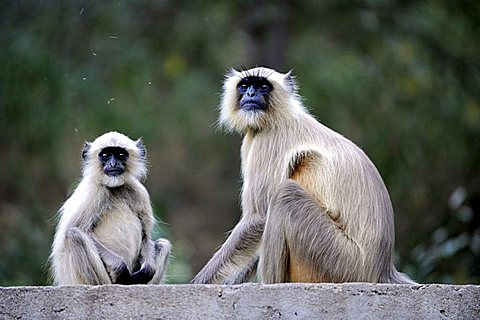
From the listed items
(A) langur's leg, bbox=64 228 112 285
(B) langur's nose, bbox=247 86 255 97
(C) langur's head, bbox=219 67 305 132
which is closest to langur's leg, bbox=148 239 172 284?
(A) langur's leg, bbox=64 228 112 285

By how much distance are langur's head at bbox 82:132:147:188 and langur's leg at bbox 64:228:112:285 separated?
1.33ft

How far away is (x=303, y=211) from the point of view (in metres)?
5.51

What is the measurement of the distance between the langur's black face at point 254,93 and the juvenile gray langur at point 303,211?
0.01 m

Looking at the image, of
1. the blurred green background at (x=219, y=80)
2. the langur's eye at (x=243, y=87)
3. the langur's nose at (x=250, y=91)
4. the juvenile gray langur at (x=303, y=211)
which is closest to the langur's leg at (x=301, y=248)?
the juvenile gray langur at (x=303, y=211)

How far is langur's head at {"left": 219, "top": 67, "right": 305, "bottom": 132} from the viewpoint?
617 cm

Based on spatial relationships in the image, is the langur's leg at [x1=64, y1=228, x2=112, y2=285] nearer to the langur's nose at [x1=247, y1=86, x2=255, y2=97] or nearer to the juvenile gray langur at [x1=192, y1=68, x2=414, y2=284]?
the juvenile gray langur at [x1=192, y1=68, x2=414, y2=284]

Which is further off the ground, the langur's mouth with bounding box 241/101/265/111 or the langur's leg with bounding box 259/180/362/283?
the langur's mouth with bounding box 241/101/265/111

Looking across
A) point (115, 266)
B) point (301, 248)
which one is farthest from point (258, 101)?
point (115, 266)

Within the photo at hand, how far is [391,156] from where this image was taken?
39.6 feet

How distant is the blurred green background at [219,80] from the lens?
12.0 m

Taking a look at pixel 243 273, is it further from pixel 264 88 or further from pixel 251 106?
pixel 264 88

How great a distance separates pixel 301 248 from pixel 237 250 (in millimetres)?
448

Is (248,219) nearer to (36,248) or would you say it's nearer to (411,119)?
(36,248)

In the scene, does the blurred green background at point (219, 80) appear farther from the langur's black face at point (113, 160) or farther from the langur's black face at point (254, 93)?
the langur's black face at point (113, 160)
